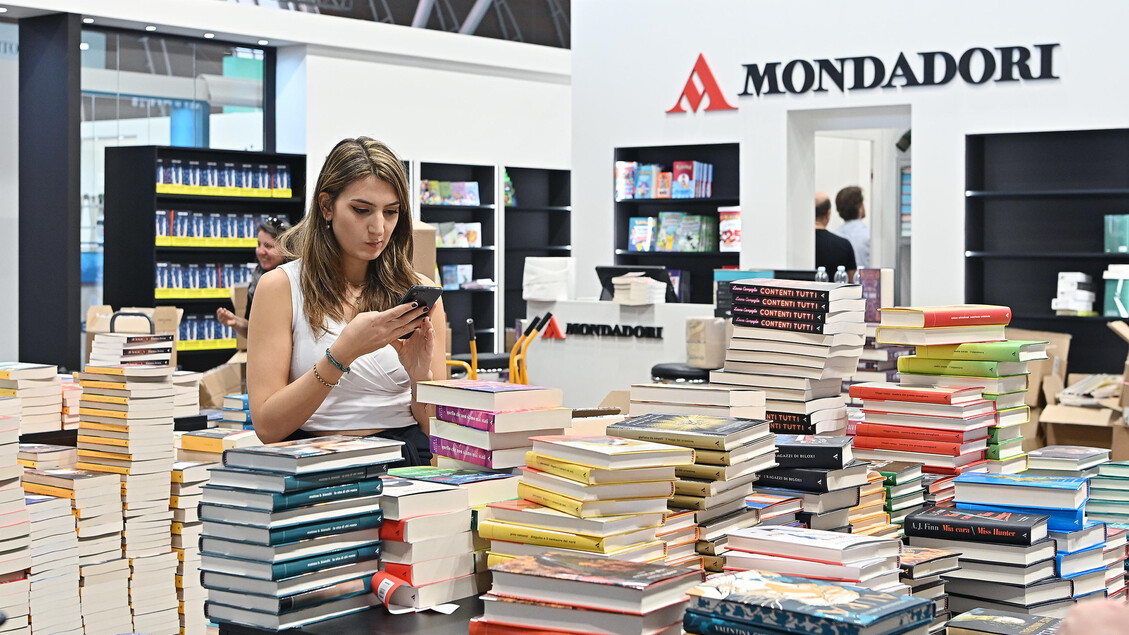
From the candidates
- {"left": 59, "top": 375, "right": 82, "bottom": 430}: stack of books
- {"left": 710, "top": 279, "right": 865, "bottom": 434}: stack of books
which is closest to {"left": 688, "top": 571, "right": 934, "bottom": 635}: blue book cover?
{"left": 710, "top": 279, "right": 865, "bottom": 434}: stack of books

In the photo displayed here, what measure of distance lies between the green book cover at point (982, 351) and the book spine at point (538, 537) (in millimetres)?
1746

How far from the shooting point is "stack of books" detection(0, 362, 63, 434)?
16.2 feet

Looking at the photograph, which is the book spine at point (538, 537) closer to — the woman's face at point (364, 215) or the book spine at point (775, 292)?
the woman's face at point (364, 215)

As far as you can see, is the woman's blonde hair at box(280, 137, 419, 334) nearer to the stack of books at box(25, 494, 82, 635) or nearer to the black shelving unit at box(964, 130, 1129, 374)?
the stack of books at box(25, 494, 82, 635)

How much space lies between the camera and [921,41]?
8367 mm

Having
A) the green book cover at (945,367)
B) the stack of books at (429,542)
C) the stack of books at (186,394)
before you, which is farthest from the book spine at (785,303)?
the stack of books at (186,394)

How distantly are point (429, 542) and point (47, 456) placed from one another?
339 centimetres

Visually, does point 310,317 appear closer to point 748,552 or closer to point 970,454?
point 748,552

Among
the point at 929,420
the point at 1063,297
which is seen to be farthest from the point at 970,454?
the point at 1063,297

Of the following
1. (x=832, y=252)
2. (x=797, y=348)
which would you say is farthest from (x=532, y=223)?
(x=797, y=348)

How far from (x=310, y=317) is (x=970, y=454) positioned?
1695 millimetres

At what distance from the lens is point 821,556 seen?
1.84m

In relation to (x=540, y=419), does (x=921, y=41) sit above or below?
above

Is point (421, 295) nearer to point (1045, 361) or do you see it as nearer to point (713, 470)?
point (713, 470)
